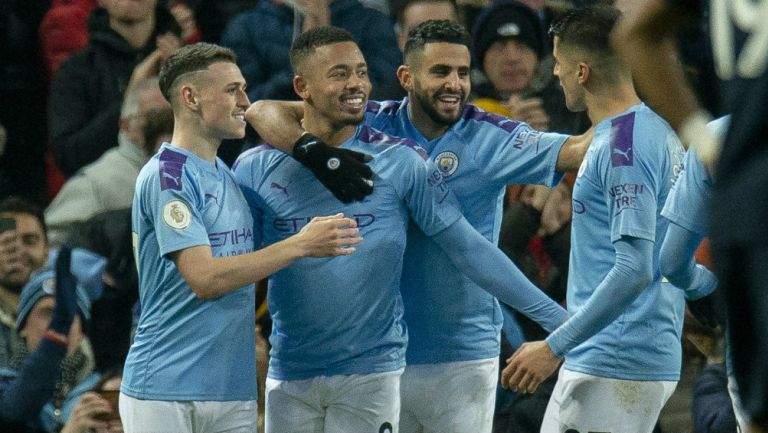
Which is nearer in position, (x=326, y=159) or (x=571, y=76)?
(x=326, y=159)

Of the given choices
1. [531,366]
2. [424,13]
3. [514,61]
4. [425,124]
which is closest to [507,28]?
[514,61]

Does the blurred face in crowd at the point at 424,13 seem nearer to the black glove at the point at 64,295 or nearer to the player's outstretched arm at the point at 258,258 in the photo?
the black glove at the point at 64,295

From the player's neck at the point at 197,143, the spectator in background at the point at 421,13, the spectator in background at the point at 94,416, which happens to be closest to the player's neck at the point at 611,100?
the player's neck at the point at 197,143

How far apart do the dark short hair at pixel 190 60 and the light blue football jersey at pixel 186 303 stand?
1.02ft

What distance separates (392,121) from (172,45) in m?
2.81

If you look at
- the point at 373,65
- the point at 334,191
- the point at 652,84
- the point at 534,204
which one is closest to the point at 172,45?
the point at 373,65

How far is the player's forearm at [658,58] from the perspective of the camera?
2.37 m

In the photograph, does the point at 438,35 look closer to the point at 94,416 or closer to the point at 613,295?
the point at 613,295

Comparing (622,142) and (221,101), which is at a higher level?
(221,101)

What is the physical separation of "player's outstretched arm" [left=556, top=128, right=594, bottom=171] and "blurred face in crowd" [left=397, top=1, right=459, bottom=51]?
285 centimetres

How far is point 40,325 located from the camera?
659 centimetres

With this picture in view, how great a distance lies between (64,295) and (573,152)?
7.18ft

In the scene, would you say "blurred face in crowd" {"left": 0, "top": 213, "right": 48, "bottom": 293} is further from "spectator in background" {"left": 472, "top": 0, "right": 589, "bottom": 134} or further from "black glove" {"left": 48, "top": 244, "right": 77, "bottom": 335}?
"spectator in background" {"left": 472, "top": 0, "right": 589, "bottom": 134}

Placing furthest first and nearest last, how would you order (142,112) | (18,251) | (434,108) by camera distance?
(142,112)
(18,251)
(434,108)
